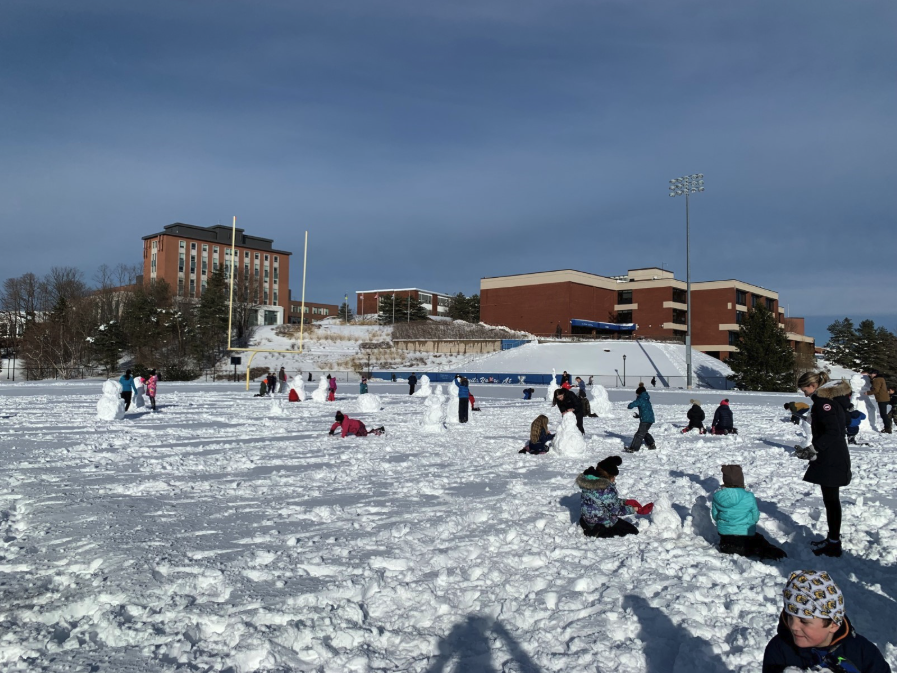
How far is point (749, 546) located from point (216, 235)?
94362 mm

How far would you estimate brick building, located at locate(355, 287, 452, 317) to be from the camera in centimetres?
11619

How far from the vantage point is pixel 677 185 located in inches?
2172

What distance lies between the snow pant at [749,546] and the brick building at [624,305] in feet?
230

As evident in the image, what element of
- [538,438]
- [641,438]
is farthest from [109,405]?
[641,438]

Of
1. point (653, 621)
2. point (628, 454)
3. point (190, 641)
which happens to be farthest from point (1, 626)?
point (628, 454)

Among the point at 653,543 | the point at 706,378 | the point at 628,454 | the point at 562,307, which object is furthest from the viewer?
the point at 562,307

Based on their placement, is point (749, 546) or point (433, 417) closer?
point (749, 546)

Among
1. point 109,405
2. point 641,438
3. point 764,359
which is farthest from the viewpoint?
point 764,359

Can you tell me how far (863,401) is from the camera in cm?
1551

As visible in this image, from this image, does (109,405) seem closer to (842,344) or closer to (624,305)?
(624,305)

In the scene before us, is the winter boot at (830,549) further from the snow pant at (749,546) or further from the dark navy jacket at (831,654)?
the dark navy jacket at (831,654)

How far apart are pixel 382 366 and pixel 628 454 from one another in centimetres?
5257

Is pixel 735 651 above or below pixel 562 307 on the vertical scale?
below

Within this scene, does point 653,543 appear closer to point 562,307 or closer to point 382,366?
point 382,366
